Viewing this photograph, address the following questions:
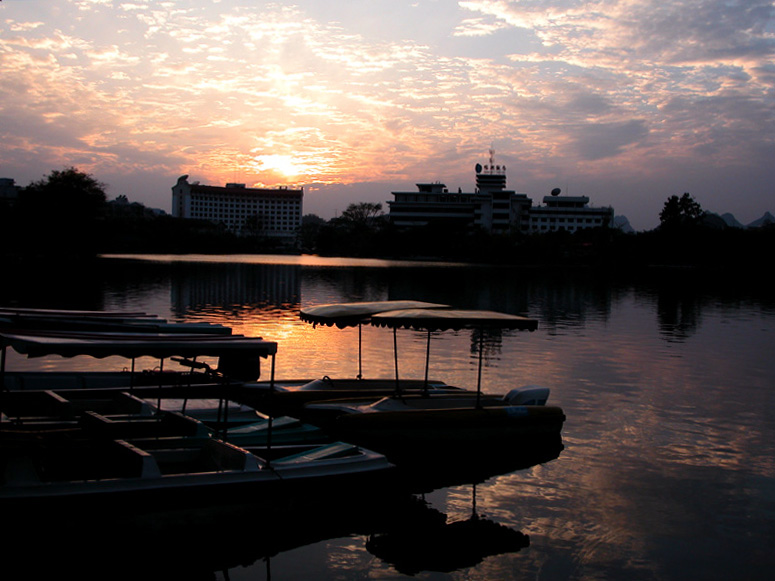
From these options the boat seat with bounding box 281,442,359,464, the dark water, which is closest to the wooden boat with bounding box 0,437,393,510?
the boat seat with bounding box 281,442,359,464

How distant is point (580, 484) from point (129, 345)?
7.59 meters

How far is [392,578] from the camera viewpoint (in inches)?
347

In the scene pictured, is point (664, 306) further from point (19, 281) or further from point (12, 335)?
point (12, 335)

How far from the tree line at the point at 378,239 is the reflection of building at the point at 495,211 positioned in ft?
18.2

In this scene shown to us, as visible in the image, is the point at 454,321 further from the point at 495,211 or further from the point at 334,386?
the point at 495,211

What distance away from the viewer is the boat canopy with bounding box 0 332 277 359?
27.2 ft

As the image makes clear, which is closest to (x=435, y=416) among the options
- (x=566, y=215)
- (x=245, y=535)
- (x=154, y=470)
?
(x=245, y=535)

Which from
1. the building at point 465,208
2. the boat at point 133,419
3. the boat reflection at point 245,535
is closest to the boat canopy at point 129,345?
the boat at point 133,419

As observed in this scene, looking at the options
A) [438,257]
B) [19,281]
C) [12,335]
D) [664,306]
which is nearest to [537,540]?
[12,335]

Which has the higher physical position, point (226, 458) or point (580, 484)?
point (226, 458)

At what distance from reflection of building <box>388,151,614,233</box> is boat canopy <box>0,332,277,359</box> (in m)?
163

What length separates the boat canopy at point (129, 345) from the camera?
27.2 ft

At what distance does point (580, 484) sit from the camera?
12.4 meters

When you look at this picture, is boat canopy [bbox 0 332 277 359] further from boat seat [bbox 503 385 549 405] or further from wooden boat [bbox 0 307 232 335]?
boat seat [bbox 503 385 549 405]
